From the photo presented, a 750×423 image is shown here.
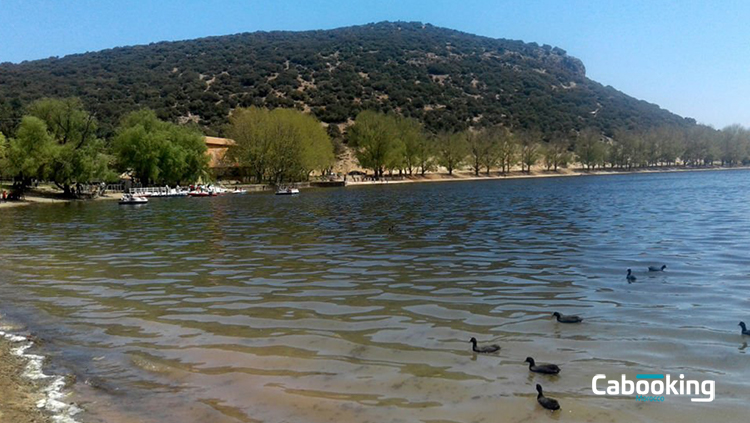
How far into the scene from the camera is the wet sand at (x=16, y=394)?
24.2 feet

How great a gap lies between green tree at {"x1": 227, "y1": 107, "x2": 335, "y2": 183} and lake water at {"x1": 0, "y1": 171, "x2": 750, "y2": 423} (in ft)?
219

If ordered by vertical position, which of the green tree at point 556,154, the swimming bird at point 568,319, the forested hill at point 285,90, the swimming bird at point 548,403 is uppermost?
the forested hill at point 285,90

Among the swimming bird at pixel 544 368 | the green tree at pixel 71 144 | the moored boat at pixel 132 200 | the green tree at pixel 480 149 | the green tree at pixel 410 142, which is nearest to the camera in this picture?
the swimming bird at pixel 544 368

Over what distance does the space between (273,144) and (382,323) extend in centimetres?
8278

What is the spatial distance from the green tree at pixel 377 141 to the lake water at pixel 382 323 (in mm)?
81917

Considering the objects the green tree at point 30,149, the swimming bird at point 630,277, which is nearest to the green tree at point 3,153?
the green tree at point 30,149

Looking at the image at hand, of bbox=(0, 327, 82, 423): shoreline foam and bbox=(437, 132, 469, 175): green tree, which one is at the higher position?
bbox=(437, 132, 469, 175): green tree

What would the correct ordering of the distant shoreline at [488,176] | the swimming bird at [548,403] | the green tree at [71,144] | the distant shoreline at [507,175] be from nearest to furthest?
the swimming bird at [548,403] < the green tree at [71,144] < the distant shoreline at [488,176] < the distant shoreline at [507,175]

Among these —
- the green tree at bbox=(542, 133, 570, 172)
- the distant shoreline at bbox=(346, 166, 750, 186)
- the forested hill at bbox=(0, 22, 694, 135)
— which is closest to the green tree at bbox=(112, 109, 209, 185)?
the distant shoreline at bbox=(346, 166, 750, 186)

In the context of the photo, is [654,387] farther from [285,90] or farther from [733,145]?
[733,145]

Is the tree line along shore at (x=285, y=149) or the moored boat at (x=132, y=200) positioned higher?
the tree line along shore at (x=285, y=149)

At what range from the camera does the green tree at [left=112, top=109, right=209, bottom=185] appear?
74938mm

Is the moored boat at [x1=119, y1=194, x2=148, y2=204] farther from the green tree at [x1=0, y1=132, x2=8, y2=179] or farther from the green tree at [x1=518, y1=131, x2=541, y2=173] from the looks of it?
the green tree at [x1=518, y1=131, x2=541, y2=173]

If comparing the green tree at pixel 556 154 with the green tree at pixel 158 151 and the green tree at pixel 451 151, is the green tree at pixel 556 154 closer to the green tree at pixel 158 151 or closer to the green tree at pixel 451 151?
the green tree at pixel 451 151
